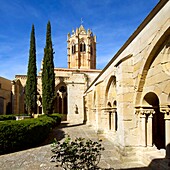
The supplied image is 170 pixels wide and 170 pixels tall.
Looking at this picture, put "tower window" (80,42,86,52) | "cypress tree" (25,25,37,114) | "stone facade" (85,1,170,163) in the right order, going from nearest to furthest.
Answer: "stone facade" (85,1,170,163) → "cypress tree" (25,25,37,114) → "tower window" (80,42,86,52)

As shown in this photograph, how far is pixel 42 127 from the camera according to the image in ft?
28.8

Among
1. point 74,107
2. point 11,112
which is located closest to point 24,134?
point 74,107

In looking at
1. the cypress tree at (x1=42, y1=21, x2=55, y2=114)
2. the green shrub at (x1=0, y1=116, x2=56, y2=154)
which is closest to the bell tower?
the cypress tree at (x1=42, y1=21, x2=55, y2=114)

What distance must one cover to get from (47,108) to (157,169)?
45.6ft

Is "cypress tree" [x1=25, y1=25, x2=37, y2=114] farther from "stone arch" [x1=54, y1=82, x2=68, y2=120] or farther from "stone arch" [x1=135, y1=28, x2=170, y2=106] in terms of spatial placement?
"stone arch" [x1=135, y1=28, x2=170, y2=106]

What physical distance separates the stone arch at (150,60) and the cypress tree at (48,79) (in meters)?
13.1

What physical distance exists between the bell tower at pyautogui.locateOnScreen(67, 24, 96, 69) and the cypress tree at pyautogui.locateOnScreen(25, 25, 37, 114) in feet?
65.7

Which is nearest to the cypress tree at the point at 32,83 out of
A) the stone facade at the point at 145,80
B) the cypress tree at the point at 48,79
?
Answer: the cypress tree at the point at 48,79

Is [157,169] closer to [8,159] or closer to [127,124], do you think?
[127,124]

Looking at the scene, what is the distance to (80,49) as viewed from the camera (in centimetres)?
4306

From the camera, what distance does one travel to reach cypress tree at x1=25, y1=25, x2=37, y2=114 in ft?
69.4

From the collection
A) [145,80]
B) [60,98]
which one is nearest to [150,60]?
[145,80]

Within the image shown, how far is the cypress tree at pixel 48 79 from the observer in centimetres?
1753

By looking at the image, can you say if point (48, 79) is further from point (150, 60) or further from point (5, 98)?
point (150, 60)
